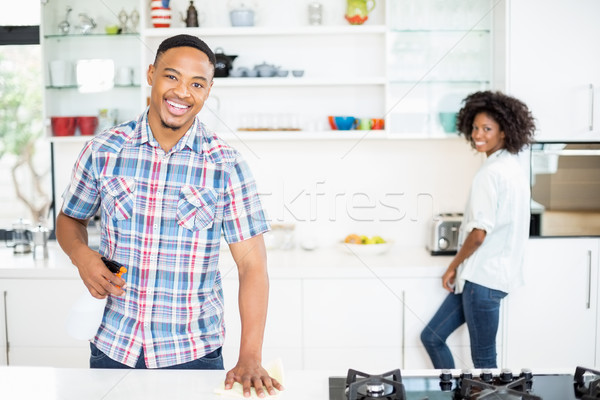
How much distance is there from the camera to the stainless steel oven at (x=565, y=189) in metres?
2.94

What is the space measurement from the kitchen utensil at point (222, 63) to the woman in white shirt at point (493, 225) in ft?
3.88

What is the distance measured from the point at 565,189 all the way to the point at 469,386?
6.22ft

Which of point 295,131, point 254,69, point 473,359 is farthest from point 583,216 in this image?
point 254,69

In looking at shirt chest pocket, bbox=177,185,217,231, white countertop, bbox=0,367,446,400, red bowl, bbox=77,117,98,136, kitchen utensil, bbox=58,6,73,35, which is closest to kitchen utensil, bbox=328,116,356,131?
red bowl, bbox=77,117,98,136

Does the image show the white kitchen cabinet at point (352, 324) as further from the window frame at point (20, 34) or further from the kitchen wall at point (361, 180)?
the window frame at point (20, 34)

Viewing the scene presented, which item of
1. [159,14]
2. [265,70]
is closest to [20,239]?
[159,14]

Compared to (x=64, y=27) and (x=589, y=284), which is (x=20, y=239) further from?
(x=589, y=284)

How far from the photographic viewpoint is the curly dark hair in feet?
8.85

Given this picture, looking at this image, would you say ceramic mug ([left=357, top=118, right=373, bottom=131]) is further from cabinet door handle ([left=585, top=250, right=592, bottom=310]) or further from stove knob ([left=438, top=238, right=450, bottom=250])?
cabinet door handle ([left=585, top=250, right=592, bottom=310])

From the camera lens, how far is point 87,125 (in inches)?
127

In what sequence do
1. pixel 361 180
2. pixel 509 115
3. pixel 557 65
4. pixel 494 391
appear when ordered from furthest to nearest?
pixel 361 180, pixel 557 65, pixel 509 115, pixel 494 391

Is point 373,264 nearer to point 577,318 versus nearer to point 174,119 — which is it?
point 577,318

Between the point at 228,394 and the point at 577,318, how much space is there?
212 centimetres

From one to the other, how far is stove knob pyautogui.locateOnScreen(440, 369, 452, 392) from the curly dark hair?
1512 mm
